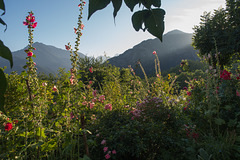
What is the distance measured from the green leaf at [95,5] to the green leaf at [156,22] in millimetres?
175

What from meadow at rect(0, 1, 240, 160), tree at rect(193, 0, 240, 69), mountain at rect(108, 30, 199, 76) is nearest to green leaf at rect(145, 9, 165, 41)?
meadow at rect(0, 1, 240, 160)

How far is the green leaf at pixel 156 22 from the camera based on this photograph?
555 mm

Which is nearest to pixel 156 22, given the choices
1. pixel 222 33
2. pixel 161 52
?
pixel 222 33

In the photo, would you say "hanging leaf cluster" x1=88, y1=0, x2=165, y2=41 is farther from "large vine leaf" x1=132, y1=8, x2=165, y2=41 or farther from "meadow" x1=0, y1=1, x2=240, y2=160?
"meadow" x1=0, y1=1, x2=240, y2=160

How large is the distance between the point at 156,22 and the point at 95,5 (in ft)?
0.76

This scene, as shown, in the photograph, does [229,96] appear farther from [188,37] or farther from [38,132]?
[188,37]

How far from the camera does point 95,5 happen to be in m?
0.51

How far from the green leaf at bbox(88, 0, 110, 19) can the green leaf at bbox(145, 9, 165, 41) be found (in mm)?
175

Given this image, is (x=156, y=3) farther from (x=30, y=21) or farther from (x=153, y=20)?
(x=30, y=21)

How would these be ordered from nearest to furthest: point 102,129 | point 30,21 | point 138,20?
point 138,20 → point 30,21 → point 102,129

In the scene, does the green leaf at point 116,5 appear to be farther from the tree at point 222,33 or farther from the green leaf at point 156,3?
the tree at point 222,33

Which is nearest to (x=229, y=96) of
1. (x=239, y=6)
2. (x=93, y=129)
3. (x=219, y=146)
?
(x=219, y=146)

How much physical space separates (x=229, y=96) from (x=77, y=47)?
8.95 feet

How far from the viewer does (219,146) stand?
1856 mm
